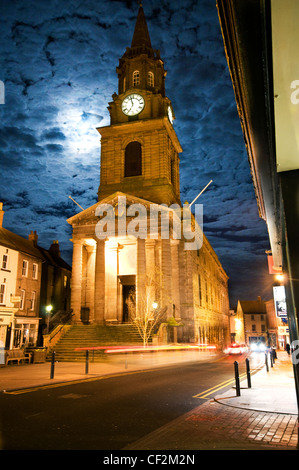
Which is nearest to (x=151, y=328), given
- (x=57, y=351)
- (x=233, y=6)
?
(x=57, y=351)

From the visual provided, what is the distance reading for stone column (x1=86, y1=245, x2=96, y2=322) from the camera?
127 feet

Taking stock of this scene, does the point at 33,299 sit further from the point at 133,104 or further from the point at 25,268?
the point at 133,104

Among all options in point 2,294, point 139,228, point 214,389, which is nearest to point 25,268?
point 2,294

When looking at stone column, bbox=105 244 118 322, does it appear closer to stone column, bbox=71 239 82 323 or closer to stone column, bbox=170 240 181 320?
stone column, bbox=71 239 82 323

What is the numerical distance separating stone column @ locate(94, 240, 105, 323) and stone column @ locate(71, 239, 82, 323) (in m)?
2.07

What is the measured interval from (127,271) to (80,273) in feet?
17.2

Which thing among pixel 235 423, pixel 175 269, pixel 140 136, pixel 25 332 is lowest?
pixel 235 423

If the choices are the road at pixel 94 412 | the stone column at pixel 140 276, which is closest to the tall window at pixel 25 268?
the stone column at pixel 140 276

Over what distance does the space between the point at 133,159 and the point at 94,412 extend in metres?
38.4

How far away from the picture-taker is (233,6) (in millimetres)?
2736

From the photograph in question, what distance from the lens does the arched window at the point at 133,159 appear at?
44266mm

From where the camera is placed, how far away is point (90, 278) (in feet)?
130

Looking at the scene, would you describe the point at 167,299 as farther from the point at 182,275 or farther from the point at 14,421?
the point at 14,421

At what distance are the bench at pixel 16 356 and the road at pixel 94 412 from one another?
10896mm
